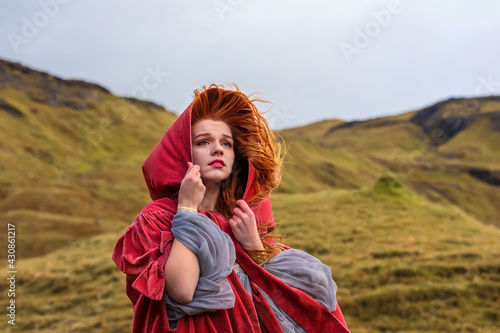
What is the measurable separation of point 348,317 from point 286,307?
→ 778 centimetres

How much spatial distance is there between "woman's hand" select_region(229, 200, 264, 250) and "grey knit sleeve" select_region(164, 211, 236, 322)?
0.25m

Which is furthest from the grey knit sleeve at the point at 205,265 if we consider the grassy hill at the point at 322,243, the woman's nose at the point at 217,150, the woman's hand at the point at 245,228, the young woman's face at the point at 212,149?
the grassy hill at the point at 322,243

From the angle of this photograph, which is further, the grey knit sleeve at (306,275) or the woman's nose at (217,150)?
the woman's nose at (217,150)

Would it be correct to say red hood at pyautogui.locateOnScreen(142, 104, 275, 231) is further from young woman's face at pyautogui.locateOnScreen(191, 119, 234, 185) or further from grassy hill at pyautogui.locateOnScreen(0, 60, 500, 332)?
grassy hill at pyautogui.locateOnScreen(0, 60, 500, 332)

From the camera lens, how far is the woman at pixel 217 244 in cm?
236

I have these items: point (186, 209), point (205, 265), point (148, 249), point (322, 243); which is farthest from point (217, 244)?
point (322, 243)

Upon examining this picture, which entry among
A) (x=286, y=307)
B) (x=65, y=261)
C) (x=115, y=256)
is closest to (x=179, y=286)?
(x=115, y=256)

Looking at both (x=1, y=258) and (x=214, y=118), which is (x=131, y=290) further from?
(x=1, y=258)

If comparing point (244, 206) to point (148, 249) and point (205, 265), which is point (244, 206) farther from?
point (148, 249)

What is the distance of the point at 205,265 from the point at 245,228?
0.44 meters

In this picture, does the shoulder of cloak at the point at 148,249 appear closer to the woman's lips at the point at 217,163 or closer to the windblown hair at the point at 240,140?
the woman's lips at the point at 217,163

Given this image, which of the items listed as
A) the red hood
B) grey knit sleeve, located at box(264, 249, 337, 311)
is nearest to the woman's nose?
the red hood

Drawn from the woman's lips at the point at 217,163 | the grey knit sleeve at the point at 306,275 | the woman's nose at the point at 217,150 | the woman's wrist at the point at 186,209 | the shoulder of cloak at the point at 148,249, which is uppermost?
the woman's nose at the point at 217,150

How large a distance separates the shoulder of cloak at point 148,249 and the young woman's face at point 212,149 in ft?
1.10
